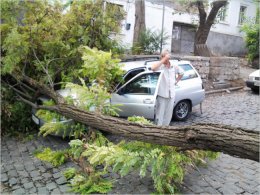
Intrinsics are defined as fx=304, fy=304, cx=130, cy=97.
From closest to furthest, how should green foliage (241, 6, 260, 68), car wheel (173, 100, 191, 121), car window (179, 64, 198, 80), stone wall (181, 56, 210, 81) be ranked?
car wheel (173, 100, 191, 121) < car window (179, 64, 198, 80) < stone wall (181, 56, 210, 81) < green foliage (241, 6, 260, 68)

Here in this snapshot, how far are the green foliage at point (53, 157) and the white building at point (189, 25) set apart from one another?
33.1ft

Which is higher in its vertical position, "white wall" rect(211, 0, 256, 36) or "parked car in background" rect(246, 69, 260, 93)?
"white wall" rect(211, 0, 256, 36)

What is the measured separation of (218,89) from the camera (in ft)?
44.4

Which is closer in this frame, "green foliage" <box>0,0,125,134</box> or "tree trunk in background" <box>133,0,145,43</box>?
"green foliage" <box>0,0,125,134</box>

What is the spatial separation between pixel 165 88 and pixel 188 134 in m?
2.99

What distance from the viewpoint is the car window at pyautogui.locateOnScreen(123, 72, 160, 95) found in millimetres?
7594

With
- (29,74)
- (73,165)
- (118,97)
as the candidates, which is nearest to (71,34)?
(29,74)

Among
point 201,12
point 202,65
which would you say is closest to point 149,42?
point 202,65

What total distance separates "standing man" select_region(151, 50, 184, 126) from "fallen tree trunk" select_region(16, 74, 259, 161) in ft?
5.85

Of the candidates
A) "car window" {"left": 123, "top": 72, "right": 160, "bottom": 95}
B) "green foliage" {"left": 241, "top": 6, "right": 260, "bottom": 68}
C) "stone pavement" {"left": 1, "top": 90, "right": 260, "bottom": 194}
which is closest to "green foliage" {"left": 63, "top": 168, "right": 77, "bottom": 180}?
"stone pavement" {"left": 1, "top": 90, "right": 260, "bottom": 194}

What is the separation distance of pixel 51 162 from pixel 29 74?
317 centimetres

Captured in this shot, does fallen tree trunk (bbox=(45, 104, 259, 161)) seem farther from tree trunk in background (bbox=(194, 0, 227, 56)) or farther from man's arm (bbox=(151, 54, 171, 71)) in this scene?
tree trunk in background (bbox=(194, 0, 227, 56))

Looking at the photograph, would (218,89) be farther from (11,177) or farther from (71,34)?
(11,177)

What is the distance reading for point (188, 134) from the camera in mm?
3859
